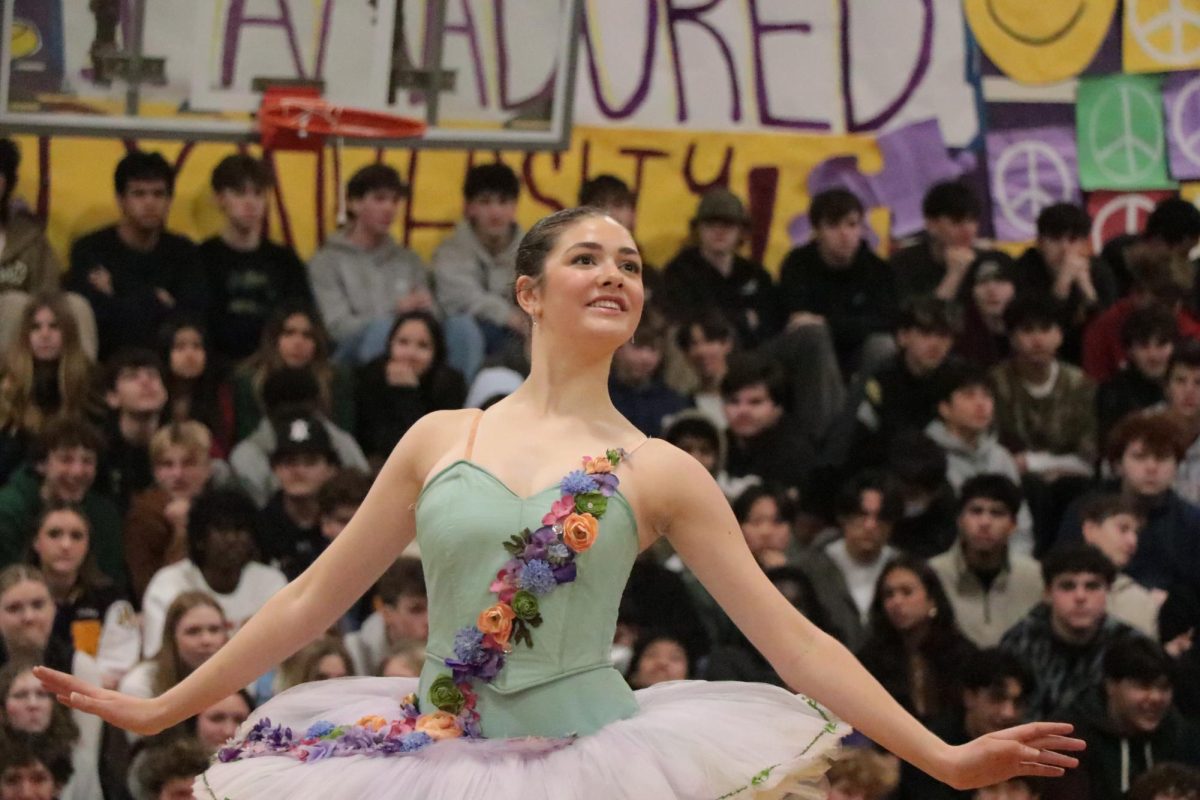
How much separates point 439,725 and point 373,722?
0.49ft

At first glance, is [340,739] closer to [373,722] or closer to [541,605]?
[373,722]

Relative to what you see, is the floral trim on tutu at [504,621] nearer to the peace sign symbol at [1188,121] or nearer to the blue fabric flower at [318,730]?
the blue fabric flower at [318,730]

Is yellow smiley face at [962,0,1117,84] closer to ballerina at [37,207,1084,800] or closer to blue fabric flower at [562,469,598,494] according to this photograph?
ballerina at [37,207,1084,800]

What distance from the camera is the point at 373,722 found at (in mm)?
3920

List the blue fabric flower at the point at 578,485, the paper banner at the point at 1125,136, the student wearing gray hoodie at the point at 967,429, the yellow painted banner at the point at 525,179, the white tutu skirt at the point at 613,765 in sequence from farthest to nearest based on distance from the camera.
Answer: the paper banner at the point at 1125,136 → the yellow painted banner at the point at 525,179 → the student wearing gray hoodie at the point at 967,429 → the blue fabric flower at the point at 578,485 → the white tutu skirt at the point at 613,765

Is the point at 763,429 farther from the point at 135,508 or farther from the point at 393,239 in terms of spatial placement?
the point at 135,508

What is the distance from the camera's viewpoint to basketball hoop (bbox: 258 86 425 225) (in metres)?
8.11

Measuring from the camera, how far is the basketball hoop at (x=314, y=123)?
811 cm

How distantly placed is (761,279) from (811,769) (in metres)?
5.49

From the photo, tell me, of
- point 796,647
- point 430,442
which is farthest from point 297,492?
point 796,647

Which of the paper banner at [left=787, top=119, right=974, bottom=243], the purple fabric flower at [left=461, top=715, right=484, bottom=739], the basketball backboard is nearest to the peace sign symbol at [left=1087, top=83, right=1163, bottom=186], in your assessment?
the paper banner at [left=787, top=119, right=974, bottom=243]

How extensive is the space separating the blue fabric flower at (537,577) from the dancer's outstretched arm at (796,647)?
0.75ft

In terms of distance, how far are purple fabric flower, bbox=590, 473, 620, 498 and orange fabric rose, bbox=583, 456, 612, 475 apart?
0.04 feet

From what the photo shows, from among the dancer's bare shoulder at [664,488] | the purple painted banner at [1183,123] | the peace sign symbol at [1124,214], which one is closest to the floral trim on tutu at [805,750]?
the dancer's bare shoulder at [664,488]
